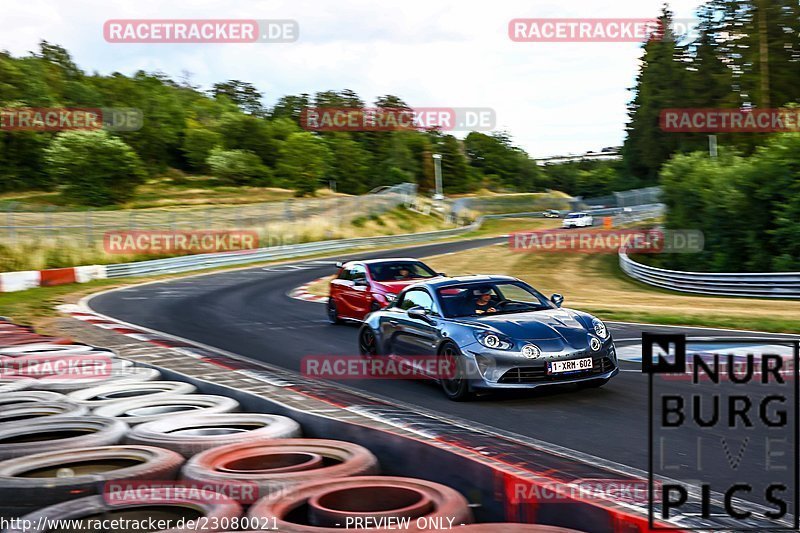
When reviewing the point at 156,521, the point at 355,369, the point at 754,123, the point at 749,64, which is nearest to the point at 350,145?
the point at 749,64

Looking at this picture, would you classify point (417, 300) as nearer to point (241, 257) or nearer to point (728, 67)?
point (241, 257)

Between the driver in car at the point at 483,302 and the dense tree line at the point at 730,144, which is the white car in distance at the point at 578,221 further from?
the driver in car at the point at 483,302

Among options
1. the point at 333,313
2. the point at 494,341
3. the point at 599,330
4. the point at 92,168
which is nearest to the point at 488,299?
the point at 494,341

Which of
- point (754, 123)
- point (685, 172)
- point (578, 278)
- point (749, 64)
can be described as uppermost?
point (749, 64)

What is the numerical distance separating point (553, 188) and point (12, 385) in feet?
522

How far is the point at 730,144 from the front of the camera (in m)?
56.2

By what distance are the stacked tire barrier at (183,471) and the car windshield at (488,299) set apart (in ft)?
10.2

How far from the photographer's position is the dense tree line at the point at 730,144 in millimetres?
26625

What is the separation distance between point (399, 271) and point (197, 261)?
24374 millimetres

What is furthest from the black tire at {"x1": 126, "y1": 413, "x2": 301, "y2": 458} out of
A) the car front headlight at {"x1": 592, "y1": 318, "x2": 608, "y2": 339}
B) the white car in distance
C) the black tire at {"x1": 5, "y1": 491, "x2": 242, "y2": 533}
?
the white car in distance

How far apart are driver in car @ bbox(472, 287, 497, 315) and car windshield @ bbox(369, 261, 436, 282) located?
5.34 m

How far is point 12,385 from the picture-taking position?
7836 mm

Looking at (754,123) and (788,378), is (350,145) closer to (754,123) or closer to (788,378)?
(754,123)

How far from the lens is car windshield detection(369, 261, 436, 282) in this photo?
15258mm
